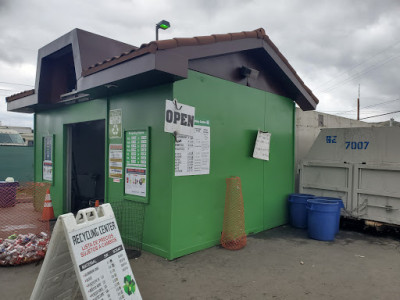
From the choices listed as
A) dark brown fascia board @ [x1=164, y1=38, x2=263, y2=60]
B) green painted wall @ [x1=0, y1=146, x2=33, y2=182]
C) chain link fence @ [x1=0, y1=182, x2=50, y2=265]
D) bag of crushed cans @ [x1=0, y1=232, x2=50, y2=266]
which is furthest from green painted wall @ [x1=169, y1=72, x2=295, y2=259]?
green painted wall @ [x1=0, y1=146, x2=33, y2=182]

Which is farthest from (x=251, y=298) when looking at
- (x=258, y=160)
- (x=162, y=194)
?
(x=258, y=160)

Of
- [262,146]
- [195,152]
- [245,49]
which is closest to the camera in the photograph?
[195,152]

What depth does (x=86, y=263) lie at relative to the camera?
8.91ft

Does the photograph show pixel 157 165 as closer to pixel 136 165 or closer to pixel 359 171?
pixel 136 165

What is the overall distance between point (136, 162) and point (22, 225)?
3475mm

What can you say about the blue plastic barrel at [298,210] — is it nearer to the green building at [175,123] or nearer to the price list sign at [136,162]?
the green building at [175,123]

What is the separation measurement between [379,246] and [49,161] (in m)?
7.49

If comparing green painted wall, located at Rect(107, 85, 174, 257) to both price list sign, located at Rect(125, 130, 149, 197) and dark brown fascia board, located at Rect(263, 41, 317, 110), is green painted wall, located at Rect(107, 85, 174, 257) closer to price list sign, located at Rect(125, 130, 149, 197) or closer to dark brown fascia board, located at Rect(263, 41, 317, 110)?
price list sign, located at Rect(125, 130, 149, 197)

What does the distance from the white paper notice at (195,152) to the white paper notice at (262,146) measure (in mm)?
1325

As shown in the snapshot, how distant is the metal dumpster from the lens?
5930 millimetres

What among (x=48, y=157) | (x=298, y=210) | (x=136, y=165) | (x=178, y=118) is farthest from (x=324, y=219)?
(x=48, y=157)

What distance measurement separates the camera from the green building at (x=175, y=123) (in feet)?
14.9

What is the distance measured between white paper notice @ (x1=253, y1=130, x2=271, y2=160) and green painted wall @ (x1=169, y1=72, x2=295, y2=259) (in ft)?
0.35

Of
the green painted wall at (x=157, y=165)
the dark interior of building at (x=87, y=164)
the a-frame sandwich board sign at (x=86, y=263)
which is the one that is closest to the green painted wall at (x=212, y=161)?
the green painted wall at (x=157, y=165)
